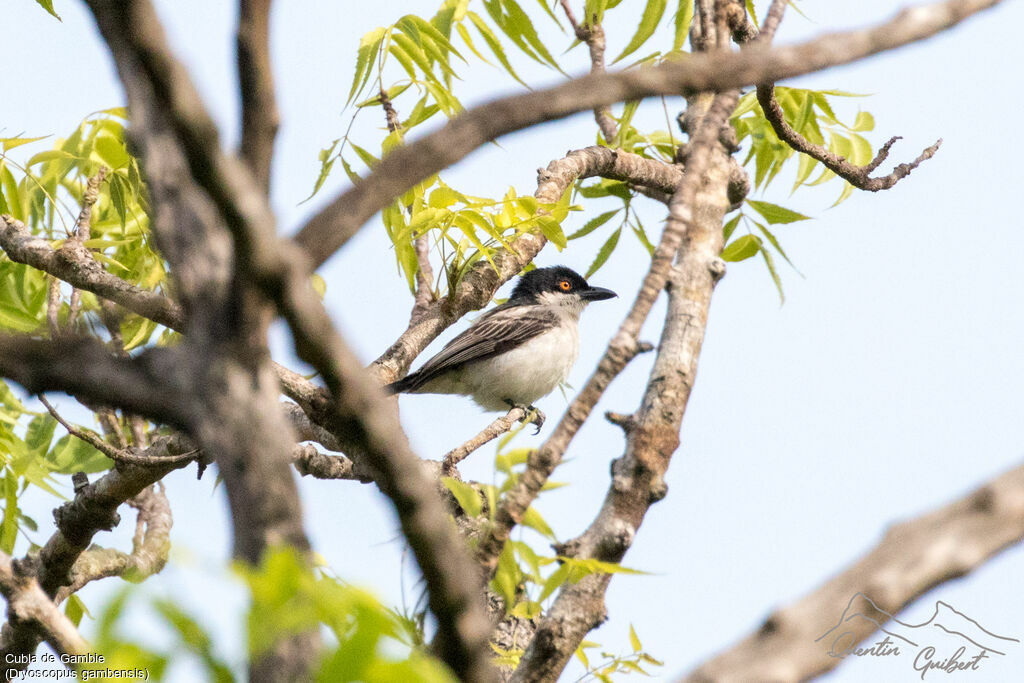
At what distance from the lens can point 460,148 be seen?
1.59 metres

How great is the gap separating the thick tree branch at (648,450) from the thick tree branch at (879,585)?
0.95 meters

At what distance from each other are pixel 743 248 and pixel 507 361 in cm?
401

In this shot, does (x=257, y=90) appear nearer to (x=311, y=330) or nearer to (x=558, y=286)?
(x=311, y=330)

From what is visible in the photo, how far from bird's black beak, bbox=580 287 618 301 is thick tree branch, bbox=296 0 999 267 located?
317 inches

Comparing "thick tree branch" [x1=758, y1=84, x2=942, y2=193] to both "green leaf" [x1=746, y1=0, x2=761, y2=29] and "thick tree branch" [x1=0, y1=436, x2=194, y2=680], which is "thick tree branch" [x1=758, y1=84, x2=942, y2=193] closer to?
"green leaf" [x1=746, y1=0, x2=761, y2=29]

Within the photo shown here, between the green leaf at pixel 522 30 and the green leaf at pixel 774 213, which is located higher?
the green leaf at pixel 522 30

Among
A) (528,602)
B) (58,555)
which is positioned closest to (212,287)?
(528,602)

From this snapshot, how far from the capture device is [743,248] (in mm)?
4957

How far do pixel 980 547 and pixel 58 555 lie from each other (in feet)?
15.0

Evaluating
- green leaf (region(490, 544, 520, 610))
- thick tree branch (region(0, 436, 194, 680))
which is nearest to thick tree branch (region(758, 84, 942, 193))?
green leaf (region(490, 544, 520, 610))

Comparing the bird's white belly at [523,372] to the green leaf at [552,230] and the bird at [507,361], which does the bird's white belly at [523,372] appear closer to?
the bird at [507,361]

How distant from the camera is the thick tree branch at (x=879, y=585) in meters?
1.52

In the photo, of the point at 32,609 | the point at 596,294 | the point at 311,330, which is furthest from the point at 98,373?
the point at 596,294

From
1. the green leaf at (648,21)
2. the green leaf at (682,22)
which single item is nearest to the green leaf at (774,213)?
the green leaf at (682,22)
